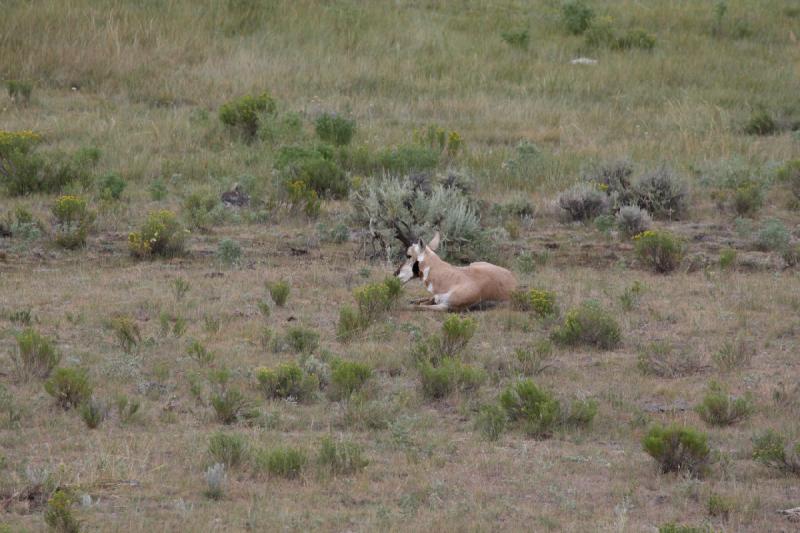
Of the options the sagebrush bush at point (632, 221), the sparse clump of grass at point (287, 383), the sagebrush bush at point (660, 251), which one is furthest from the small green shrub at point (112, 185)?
the sparse clump of grass at point (287, 383)

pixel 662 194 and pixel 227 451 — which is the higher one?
pixel 227 451

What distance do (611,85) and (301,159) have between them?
705cm

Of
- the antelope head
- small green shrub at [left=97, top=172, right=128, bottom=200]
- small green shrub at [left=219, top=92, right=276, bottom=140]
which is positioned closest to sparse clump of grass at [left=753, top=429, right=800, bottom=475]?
the antelope head

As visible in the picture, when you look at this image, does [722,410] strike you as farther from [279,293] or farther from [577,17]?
[577,17]

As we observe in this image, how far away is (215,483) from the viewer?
6527mm

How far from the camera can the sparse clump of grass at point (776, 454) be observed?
7062 millimetres

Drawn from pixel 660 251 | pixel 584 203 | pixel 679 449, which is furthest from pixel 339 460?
pixel 584 203

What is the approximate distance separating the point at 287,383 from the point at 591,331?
8.75 ft

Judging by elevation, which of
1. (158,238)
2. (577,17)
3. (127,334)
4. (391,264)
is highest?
(577,17)

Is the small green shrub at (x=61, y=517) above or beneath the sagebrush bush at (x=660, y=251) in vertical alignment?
above

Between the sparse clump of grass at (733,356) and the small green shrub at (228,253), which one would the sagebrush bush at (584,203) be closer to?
the small green shrub at (228,253)

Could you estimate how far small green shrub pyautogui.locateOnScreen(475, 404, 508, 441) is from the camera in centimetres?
767

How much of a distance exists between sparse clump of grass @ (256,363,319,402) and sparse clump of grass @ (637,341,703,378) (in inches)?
99.2

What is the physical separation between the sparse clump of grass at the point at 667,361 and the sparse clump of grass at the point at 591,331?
26cm
